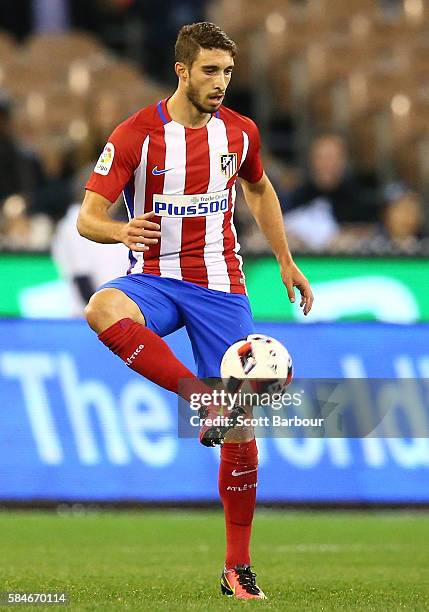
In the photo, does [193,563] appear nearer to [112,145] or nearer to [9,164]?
[112,145]

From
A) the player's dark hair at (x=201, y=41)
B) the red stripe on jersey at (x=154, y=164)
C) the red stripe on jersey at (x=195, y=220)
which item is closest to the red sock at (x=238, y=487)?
the red stripe on jersey at (x=195, y=220)

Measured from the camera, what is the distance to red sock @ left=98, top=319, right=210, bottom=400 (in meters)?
5.16

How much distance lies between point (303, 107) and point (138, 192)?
9.00 metres

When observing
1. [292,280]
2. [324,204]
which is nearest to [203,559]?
[292,280]

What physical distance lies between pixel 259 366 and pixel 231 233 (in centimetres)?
91

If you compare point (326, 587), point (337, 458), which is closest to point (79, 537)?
point (337, 458)

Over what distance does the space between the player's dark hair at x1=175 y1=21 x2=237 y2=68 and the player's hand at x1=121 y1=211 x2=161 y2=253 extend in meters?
0.71

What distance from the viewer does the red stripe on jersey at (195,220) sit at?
214 inches

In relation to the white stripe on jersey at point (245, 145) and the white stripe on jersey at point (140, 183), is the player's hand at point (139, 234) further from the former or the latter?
the white stripe on jersey at point (245, 145)

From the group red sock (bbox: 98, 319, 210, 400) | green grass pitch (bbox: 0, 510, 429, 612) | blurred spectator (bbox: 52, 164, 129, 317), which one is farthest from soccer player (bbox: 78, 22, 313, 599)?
blurred spectator (bbox: 52, 164, 129, 317)

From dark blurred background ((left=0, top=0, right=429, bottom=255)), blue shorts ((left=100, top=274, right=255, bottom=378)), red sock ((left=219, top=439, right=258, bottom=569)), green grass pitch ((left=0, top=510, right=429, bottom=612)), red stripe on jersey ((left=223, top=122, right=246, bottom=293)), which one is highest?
dark blurred background ((left=0, top=0, right=429, bottom=255))

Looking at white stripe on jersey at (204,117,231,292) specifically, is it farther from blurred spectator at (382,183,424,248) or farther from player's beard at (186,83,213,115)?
blurred spectator at (382,183,424,248)

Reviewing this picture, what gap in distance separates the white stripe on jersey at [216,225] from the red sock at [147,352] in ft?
1.48

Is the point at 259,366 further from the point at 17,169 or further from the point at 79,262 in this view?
the point at 17,169
